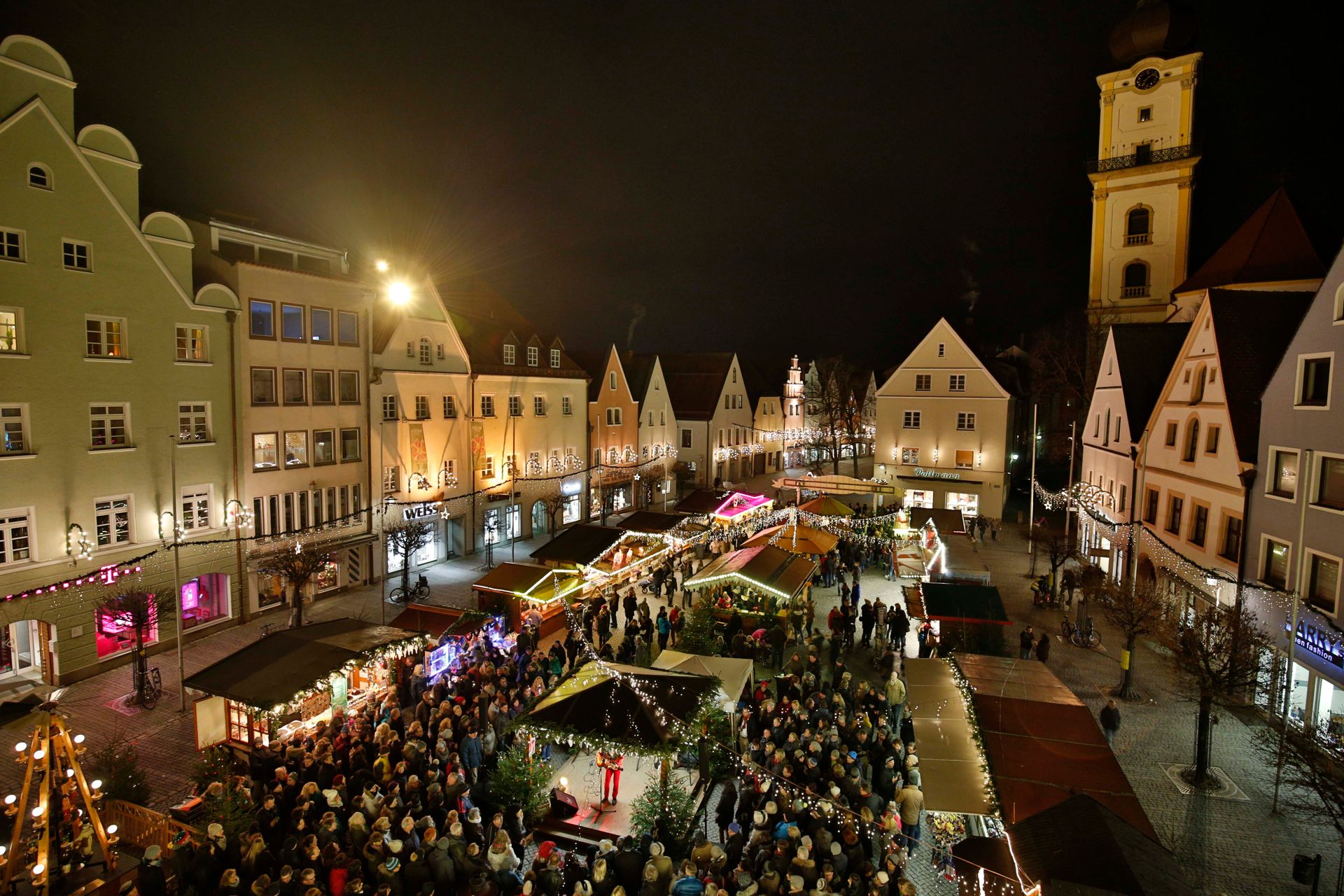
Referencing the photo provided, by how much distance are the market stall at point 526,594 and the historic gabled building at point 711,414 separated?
2908 cm

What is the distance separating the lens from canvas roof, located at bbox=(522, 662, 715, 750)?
1195 cm

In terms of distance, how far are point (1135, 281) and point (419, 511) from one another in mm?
38116

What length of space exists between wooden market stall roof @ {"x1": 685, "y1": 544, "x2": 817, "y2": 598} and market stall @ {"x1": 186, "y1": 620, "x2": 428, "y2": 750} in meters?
9.30

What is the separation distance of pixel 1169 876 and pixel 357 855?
411 inches

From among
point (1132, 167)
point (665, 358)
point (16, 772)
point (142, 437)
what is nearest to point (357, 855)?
point (16, 772)

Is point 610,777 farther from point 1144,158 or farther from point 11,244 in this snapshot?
point 1144,158

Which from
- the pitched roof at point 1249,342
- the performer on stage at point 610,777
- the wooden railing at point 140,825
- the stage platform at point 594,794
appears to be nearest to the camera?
the wooden railing at point 140,825

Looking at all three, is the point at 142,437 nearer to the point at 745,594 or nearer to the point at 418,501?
the point at 418,501

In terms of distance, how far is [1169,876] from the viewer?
8211mm

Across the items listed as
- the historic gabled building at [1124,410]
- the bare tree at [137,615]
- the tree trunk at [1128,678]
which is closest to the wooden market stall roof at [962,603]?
the tree trunk at [1128,678]

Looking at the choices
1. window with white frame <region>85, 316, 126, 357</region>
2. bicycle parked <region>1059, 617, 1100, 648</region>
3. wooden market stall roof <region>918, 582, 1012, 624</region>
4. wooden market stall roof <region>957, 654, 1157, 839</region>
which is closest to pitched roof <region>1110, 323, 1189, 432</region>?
bicycle parked <region>1059, 617, 1100, 648</region>

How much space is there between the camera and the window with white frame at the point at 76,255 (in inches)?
728

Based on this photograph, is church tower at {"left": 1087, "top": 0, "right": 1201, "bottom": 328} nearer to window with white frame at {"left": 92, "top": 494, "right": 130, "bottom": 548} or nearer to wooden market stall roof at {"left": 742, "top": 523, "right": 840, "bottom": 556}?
wooden market stall roof at {"left": 742, "top": 523, "right": 840, "bottom": 556}

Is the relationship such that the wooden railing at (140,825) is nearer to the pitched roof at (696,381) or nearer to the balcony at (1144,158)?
the pitched roof at (696,381)
